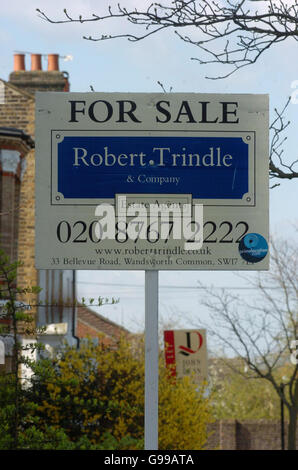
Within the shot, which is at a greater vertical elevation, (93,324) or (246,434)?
(93,324)

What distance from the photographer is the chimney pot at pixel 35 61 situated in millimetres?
28111

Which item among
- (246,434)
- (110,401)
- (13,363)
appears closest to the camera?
(13,363)

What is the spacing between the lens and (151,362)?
6137mm

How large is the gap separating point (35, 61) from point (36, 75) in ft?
1.38

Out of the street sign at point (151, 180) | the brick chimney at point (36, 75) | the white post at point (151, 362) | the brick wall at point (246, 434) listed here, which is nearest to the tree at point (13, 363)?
the street sign at point (151, 180)

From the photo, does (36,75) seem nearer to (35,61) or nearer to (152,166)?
(35,61)

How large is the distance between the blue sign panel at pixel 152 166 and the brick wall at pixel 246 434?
104 feet

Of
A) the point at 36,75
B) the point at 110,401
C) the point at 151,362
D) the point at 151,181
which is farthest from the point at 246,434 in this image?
the point at 151,181

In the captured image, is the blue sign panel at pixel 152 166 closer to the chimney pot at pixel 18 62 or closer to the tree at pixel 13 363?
the tree at pixel 13 363

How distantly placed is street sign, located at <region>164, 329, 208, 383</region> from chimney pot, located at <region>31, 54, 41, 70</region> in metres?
10.7

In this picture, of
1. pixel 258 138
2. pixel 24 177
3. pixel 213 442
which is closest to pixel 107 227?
pixel 258 138

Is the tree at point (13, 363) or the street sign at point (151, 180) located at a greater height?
the street sign at point (151, 180)

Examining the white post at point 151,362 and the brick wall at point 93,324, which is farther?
the brick wall at point 93,324

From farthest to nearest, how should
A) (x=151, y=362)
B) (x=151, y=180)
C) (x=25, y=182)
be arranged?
1. (x=25, y=182)
2. (x=151, y=180)
3. (x=151, y=362)
